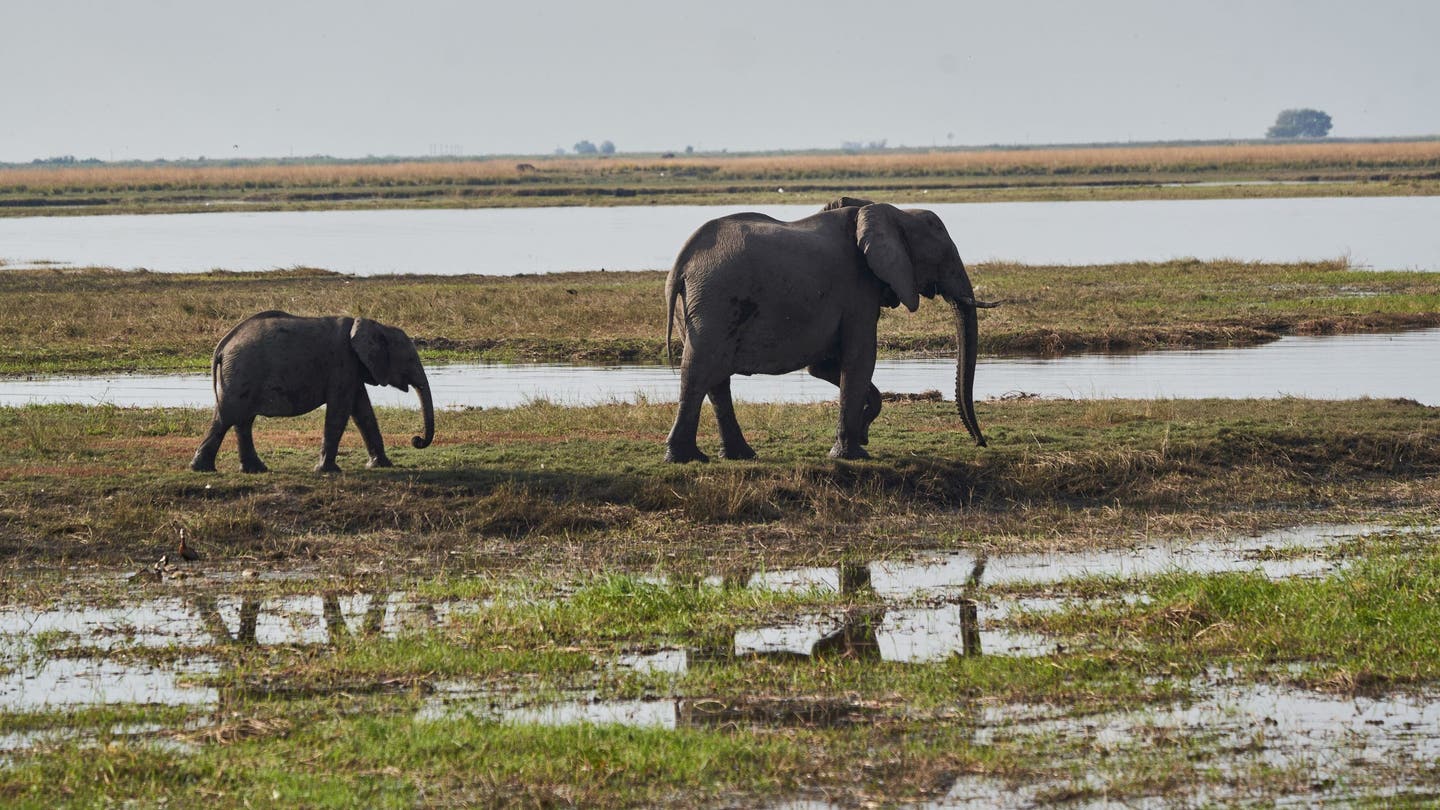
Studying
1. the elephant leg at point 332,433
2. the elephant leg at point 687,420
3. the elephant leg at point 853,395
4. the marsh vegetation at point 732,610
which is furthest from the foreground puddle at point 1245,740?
the elephant leg at point 332,433

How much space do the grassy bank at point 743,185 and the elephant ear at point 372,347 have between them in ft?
228

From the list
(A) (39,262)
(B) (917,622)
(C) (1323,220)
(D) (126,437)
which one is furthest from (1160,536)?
(C) (1323,220)

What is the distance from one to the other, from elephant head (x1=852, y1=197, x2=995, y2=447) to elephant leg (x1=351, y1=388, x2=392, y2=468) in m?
4.64

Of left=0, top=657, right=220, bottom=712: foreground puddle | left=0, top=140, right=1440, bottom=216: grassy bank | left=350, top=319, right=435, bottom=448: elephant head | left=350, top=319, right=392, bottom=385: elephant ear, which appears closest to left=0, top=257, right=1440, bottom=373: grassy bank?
left=350, top=319, right=435, bottom=448: elephant head

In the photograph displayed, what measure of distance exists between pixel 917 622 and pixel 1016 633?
28.3 inches

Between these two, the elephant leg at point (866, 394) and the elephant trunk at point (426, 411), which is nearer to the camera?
the elephant trunk at point (426, 411)

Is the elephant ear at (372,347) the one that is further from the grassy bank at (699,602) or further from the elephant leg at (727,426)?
the elephant leg at (727,426)

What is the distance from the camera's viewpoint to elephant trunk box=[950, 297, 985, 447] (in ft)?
52.4

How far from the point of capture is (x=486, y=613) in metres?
10.8

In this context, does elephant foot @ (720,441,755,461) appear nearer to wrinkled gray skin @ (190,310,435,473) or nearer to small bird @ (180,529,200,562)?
wrinkled gray skin @ (190,310,435,473)

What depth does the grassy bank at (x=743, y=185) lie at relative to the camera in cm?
9044

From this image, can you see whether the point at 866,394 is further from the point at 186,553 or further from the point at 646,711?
the point at 646,711

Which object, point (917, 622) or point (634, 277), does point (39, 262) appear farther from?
point (917, 622)

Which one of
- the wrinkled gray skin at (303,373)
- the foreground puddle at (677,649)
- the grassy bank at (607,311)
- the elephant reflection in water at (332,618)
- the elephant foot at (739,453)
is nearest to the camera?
the foreground puddle at (677,649)
